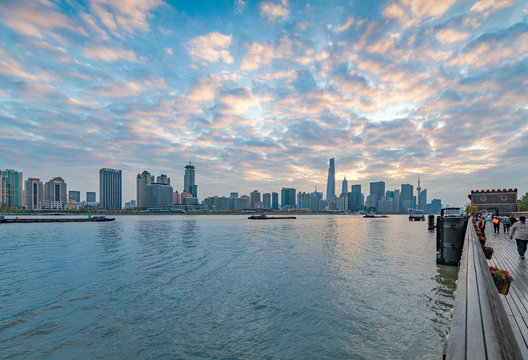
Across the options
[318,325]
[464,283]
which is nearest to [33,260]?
[318,325]

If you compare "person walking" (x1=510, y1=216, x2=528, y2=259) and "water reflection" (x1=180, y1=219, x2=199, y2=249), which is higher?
"person walking" (x1=510, y1=216, x2=528, y2=259)

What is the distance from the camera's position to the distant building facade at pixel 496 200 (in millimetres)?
97562

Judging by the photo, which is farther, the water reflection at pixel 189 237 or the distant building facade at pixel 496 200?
the distant building facade at pixel 496 200

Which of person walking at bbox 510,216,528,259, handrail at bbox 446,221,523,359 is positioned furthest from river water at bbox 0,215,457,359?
handrail at bbox 446,221,523,359

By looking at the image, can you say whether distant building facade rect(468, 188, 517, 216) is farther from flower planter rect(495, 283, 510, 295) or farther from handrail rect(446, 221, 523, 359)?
handrail rect(446, 221, 523, 359)

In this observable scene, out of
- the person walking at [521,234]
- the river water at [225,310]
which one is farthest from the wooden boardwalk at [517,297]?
the river water at [225,310]

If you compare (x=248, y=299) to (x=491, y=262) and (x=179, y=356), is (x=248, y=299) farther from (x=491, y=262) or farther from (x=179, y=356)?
(x=491, y=262)

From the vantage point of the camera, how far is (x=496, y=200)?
100125mm

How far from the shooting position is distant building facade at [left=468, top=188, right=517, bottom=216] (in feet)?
320

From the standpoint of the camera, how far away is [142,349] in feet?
37.6

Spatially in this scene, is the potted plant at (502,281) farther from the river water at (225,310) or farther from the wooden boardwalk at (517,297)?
the river water at (225,310)

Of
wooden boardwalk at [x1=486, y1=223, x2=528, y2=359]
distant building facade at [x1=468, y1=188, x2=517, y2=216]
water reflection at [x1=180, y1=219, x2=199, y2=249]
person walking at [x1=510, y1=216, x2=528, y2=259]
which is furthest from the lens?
distant building facade at [x1=468, y1=188, x2=517, y2=216]

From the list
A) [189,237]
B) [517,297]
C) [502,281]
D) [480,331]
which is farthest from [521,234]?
[189,237]

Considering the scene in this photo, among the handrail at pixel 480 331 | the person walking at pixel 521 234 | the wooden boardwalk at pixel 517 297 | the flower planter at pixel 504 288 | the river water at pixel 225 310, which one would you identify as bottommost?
the river water at pixel 225 310
